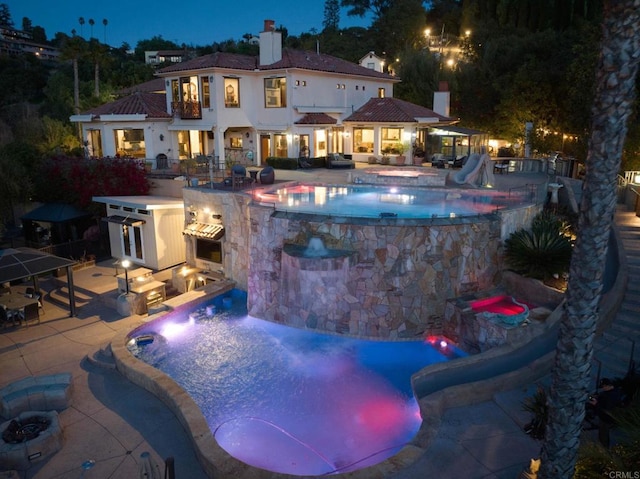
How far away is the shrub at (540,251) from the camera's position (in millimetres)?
15633

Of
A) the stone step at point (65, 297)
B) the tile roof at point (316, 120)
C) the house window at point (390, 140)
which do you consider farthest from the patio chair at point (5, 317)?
the house window at point (390, 140)

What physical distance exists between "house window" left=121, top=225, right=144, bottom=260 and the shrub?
1558 cm

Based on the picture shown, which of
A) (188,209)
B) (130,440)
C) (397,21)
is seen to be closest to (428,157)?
(188,209)

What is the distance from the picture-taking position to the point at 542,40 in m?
37.7

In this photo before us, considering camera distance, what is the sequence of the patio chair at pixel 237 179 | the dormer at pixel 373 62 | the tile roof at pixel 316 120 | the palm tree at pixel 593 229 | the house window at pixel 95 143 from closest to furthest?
the palm tree at pixel 593 229 < the patio chair at pixel 237 179 < the tile roof at pixel 316 120 < the house window at pixel 95 143 < the dormer at pixel 373 62

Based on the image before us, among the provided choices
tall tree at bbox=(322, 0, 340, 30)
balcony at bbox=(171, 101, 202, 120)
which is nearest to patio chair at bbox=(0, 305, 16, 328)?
balcony at bbox=(171, 101, 202, 120)

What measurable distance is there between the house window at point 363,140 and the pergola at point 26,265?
73.7 feet

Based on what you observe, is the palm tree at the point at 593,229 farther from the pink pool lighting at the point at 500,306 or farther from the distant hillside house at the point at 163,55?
the distant hillside house at the point at 163,55

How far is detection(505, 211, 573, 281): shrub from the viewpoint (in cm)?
1563

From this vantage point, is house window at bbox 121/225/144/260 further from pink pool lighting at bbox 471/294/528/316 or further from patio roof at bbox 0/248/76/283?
pink pool lighting at bbox 471/294/528/316

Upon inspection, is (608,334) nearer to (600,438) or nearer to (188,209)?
(600,438)

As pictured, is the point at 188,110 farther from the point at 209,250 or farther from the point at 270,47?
the point at 209,250

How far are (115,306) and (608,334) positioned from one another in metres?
15.5
